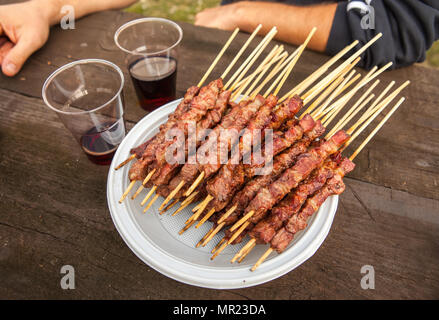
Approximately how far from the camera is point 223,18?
3268 millimetres

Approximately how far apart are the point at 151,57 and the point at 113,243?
128cm

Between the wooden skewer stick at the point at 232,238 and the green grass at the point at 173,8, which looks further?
the green grass at the point at 173,8

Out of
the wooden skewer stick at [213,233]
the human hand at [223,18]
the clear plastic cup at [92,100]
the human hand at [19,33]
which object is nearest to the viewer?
the wooden skewer stick at [213,233]

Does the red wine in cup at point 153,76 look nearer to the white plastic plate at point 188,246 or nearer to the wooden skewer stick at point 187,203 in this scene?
the white plastic plate at point 188,246

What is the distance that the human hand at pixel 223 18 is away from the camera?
3.19m

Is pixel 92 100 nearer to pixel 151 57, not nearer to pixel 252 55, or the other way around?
pixel 151 57

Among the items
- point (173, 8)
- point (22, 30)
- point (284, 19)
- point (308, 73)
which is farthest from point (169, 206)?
point (173, 8)

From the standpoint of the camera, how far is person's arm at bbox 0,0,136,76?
7.95 feet

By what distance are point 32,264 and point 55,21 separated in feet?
7.51

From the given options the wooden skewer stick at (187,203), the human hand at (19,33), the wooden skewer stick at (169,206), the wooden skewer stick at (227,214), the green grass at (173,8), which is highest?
the human hand at (19,33)

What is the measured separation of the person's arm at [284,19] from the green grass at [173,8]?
7.93ft

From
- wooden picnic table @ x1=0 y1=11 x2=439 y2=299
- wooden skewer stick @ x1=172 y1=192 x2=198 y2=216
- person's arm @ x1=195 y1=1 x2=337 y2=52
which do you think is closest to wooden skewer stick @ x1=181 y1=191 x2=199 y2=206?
wooden skewer stick @ x1=172 y1=192 x2=198 y2=216

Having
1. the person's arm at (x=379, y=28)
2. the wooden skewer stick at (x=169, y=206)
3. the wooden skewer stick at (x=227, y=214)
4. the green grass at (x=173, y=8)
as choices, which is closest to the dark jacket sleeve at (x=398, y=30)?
the person's arm at (x=379, y=28)

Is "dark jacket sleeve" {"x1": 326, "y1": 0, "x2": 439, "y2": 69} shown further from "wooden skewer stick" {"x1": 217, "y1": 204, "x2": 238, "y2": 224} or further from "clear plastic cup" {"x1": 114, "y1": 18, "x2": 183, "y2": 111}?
"wooden skewer stick" {"x1": 217, "y1": 204, "x2": 238, "y2": 224}
